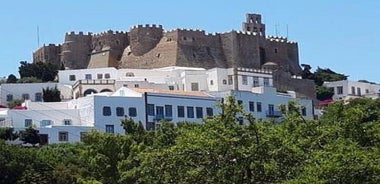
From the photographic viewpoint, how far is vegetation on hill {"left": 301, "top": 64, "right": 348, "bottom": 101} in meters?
98.8

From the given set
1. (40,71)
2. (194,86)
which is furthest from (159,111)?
(40,71)

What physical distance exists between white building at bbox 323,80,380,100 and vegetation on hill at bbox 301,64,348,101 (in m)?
0.84

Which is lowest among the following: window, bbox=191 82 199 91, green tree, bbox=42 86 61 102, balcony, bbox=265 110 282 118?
balcony, bbox=265 110 282 118

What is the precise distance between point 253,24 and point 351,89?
654 inches

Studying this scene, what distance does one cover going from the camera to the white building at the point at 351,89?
9894 centimetres

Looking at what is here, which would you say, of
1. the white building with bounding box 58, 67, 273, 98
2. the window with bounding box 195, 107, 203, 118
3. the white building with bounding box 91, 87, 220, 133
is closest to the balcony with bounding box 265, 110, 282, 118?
the white building with bounding box 91, 87, 220, 133

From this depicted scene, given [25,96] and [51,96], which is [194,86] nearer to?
[51,96]

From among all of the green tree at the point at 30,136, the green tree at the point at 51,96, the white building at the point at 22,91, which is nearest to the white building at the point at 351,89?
the green tree at the point at 51,96

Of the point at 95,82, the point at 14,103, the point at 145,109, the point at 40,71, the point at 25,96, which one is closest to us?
the point at 145,109

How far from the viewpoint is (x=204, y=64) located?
94.4 m

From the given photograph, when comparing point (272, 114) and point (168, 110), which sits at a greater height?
point (168, 110)

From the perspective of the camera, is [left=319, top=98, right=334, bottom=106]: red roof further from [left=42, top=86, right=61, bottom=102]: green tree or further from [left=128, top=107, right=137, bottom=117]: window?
[left=128, top=107, right=137, bottom=117]: window

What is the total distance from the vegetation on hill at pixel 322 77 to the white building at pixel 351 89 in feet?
2.75

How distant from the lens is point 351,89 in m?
100
